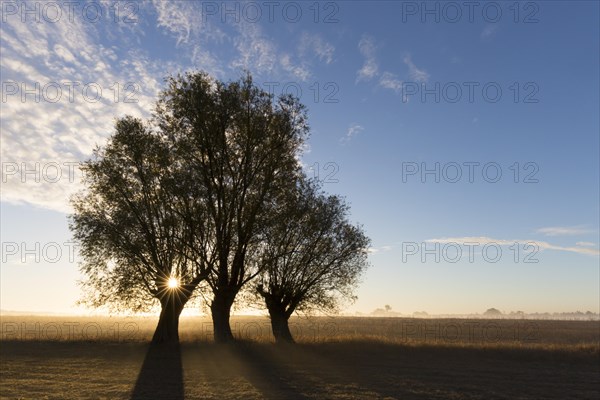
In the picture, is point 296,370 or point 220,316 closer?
point 296,370

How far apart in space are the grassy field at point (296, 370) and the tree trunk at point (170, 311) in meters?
1.70

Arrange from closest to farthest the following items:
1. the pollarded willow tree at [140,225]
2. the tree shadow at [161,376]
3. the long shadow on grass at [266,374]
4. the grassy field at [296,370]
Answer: the tree shadow at [161,376] < the long shadow on grass at [266,374] < the grassy field at [296,370] < the pollarded willow tree at [140,225]

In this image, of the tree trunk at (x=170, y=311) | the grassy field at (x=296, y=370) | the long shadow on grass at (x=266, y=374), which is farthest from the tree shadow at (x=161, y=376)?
the long shadow on grass at (x=266, y=374)

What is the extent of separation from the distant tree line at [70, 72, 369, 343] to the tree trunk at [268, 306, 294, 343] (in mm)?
5429

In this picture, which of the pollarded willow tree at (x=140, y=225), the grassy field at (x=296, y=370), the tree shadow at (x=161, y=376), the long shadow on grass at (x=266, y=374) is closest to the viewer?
the tree shadow at (x=161, y=376)

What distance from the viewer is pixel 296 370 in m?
28.2

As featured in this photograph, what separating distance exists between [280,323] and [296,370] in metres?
16.6

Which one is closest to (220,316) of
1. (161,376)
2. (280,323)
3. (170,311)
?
(170,311)

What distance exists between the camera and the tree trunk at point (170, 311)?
40.3m

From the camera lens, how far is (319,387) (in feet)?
A: 75.3

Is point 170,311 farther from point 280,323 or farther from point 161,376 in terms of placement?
point 161,376

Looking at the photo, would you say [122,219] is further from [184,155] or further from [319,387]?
[319,387]

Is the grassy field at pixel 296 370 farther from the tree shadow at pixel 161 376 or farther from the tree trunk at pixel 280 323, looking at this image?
the tree trunk at pixel 280 323

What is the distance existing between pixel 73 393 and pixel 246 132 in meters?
24.1
